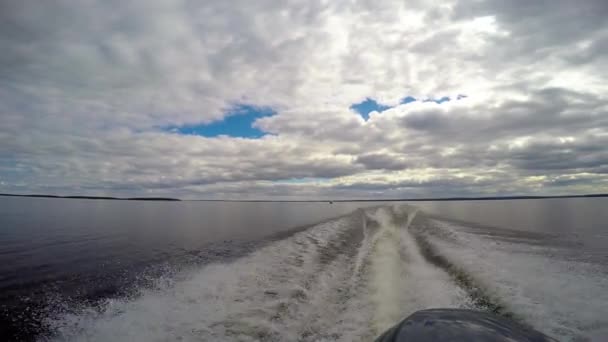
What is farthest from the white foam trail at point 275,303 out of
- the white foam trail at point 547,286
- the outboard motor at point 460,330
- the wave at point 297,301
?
the outboard motor at point 460,330

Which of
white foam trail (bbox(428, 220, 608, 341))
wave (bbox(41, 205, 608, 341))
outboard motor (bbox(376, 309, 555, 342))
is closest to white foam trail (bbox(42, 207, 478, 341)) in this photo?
wave (bbox(41, 205, 608, 341))

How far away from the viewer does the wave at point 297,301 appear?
6.23 m

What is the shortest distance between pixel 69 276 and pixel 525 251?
2003 centimetres

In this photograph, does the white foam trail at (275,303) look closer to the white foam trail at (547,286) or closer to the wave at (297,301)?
the wave at (297,301)

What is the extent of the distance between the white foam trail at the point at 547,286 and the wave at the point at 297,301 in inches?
2.7

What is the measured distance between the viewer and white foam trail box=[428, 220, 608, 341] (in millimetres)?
5945

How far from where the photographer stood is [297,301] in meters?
7.87

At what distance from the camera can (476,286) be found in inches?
338

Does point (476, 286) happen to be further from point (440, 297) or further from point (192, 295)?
point (192, 295)

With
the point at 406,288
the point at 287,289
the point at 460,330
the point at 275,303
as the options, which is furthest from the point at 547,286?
the point at 275,303

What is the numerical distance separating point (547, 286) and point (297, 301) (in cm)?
724

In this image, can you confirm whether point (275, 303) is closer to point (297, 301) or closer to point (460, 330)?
point (297, 301)

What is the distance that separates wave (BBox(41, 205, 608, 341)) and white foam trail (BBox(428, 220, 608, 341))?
68 millimetres

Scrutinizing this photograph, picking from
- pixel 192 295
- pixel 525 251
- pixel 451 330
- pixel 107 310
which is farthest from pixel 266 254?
A: pixel 525 251
